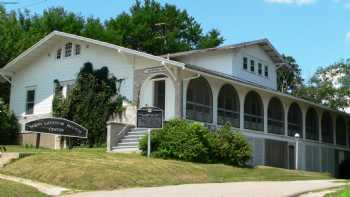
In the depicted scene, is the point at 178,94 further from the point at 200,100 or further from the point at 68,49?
the point at 68,49

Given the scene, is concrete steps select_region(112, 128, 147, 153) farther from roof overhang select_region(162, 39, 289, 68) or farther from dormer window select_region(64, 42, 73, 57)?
dormer window select_region(64, 42, 73, 57)

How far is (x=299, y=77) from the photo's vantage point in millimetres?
74625

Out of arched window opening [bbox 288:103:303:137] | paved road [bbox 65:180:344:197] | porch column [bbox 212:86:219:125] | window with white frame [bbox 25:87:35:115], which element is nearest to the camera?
paved road [bbox 65:180:344:197]

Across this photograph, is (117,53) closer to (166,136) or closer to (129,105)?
(129,105)

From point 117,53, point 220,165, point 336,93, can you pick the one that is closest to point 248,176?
point 220,165

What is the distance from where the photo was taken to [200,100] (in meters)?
31.9

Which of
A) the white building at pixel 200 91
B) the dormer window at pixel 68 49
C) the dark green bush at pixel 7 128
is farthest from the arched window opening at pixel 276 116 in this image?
the dark green bush at pixel 7 128

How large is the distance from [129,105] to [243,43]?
848 cm

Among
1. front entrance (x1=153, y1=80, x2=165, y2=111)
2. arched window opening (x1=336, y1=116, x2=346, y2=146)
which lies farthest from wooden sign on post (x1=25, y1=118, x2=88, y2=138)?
arched window opening (x1=336, y1=116, x2=346, y2=146)

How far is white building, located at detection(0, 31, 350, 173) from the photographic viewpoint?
1211 inches

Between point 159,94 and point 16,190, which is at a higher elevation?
point 159,94

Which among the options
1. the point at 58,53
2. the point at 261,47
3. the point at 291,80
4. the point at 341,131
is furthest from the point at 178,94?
the point at 291,80

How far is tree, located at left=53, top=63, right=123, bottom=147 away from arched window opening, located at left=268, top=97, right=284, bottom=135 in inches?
384

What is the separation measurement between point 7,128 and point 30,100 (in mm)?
2303
